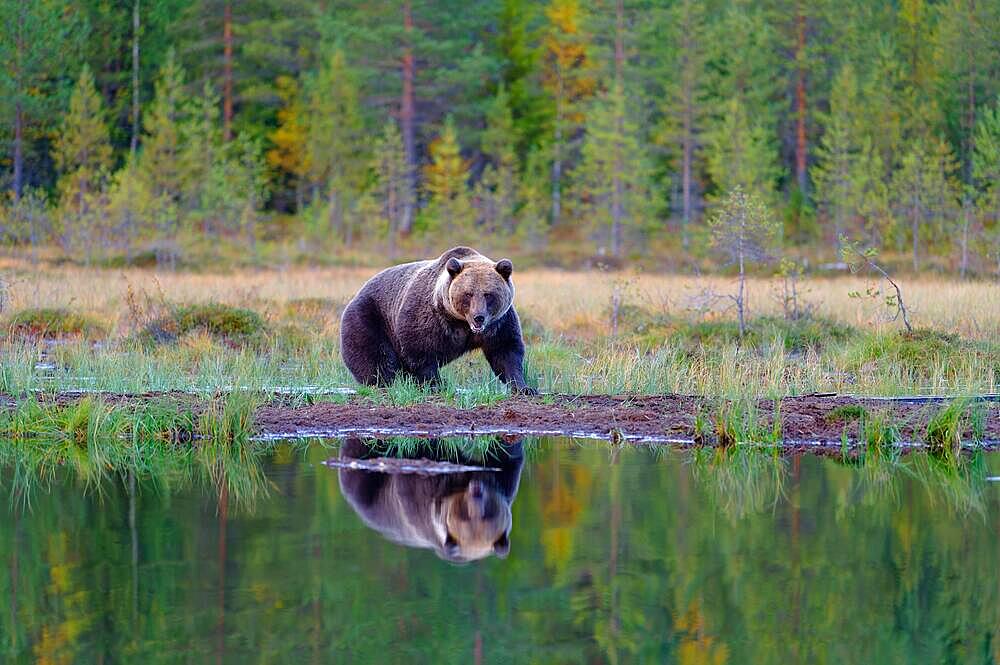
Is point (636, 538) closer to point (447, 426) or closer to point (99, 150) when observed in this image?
point (447, 426)

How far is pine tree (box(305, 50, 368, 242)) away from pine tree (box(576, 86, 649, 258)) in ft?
32.9

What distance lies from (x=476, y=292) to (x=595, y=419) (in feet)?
4.69

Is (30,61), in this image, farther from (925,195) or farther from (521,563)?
(521,563)

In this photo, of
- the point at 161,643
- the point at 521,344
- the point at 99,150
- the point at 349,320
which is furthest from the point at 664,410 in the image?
the point at 99,150

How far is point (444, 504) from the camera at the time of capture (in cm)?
845

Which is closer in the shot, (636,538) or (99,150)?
(636,538)

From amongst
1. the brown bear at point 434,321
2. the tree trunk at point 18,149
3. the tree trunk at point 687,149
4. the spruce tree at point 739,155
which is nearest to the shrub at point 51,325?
the brown bear at point 434,321

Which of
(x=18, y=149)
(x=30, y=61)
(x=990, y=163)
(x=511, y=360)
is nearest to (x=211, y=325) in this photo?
(x=511, y=360)

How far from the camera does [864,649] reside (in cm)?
589

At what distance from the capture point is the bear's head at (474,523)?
292 inches

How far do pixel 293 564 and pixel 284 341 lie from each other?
9.28 m

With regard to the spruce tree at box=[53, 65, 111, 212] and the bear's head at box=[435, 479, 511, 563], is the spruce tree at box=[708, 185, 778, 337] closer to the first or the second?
the bear's head at box=[435, 479, 511, 563]

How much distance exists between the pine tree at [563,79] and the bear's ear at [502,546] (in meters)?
52.5

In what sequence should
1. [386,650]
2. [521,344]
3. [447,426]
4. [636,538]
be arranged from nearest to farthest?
1. [386,650]
2. [636,538]
3. [447,426]
4. [521,344]
